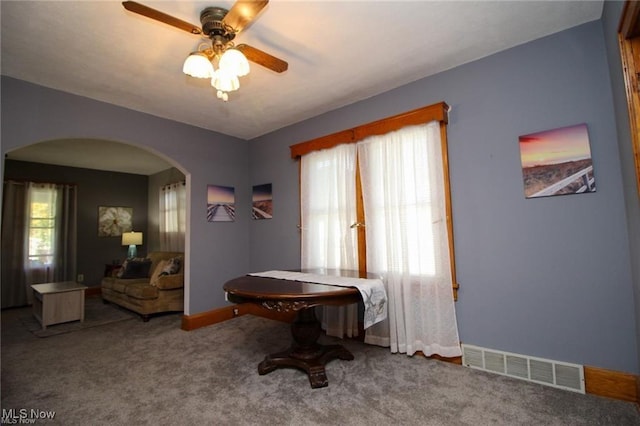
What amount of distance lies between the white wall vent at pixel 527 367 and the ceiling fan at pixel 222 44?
2.58 metres

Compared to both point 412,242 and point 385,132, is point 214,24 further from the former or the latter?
point 412,242

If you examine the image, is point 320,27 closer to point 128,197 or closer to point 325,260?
point 325,260

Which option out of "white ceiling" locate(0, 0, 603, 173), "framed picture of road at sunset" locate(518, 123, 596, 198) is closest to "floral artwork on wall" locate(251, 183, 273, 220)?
"white ceiling" locate(0, 0, 603, 173)

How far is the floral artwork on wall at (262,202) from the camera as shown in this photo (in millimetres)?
3896

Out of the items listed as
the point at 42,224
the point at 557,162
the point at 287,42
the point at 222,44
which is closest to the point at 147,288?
the point at 42,224

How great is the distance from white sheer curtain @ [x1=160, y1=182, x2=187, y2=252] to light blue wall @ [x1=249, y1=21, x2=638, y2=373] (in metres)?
4.58

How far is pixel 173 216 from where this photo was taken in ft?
18.8

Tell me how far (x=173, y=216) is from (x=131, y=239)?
43.2 inches

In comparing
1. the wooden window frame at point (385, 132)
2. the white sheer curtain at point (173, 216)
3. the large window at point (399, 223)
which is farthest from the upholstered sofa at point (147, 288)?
the wooden window frame at point (385, 132)

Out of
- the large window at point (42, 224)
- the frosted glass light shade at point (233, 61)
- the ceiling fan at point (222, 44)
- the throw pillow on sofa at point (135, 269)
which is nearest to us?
the ceiling fan at point (222, 44)

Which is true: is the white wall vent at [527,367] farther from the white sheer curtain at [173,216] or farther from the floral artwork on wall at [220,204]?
the white sheer curtain at [173,216]

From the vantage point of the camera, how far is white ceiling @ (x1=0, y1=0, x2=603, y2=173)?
5.85 feet

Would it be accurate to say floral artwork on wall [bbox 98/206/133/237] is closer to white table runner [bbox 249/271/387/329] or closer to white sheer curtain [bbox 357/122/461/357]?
white table runner [bbox 249/271/387/329]

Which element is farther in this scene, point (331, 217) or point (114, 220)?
point (114, 220)
